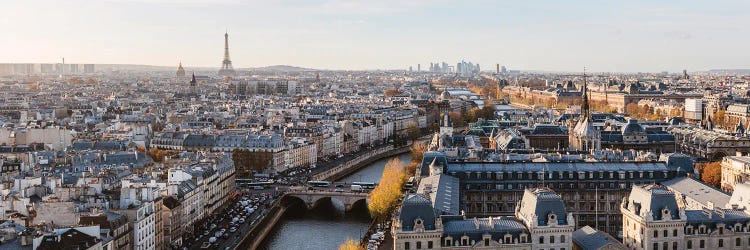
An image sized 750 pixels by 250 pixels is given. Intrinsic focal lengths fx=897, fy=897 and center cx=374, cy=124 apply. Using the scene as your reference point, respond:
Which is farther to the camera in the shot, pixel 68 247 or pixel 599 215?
pixel 599 215

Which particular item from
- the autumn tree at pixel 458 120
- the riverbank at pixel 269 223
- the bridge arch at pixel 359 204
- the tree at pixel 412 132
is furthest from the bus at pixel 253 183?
the autumn tree at pixel 458 120

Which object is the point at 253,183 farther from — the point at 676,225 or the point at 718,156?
the point at 676,225

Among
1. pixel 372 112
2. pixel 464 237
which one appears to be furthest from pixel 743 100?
pixel 464 237

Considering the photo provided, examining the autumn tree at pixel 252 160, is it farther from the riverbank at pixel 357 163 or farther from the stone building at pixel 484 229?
the stone building at pixel 484 229

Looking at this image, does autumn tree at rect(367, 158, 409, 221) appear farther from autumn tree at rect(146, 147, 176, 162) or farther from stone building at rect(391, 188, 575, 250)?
autumn tree at rect(146, 147, 176, 162)

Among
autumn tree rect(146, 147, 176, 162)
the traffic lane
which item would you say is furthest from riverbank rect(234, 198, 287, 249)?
autumn tree rect(146, 147, 176, 162)

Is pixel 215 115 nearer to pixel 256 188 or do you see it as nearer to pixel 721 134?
pixel 256 188

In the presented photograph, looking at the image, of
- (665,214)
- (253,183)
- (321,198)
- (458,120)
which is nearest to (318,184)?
(321,198)
